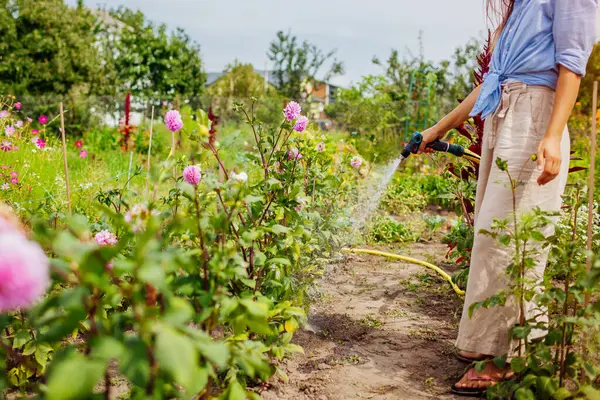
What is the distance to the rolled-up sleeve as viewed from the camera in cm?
179

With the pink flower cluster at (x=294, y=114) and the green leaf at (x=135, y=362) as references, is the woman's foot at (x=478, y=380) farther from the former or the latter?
the green leaf at (x=135, y=362)

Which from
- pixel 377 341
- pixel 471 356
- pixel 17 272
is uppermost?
pixel 17 272

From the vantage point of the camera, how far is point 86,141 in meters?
9.93

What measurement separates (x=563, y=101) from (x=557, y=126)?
8 cm

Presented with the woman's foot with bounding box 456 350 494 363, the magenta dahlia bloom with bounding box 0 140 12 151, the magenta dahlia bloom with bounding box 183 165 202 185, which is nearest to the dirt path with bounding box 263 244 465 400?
the woman's foot with bounding box 456 350 494 363

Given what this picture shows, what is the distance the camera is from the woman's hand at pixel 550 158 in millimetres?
1795

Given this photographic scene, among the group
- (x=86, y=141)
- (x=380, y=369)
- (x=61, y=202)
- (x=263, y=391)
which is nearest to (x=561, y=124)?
(x=380, y=369)

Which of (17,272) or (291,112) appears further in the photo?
(291,112)

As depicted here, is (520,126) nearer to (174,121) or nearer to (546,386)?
(546,386)

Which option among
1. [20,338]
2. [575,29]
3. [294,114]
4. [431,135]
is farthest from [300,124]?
[20,338]

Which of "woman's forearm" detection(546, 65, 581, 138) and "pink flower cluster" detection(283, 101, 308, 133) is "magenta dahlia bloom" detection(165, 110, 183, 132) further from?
"woman's forearm" detection(546, 65, 581, 138)

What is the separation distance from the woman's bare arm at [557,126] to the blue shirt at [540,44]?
36 mm

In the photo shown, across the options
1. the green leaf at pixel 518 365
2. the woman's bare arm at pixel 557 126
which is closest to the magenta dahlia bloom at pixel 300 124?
the woman's bare arm at pixel 557 126

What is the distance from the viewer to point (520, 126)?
196 centimetres
